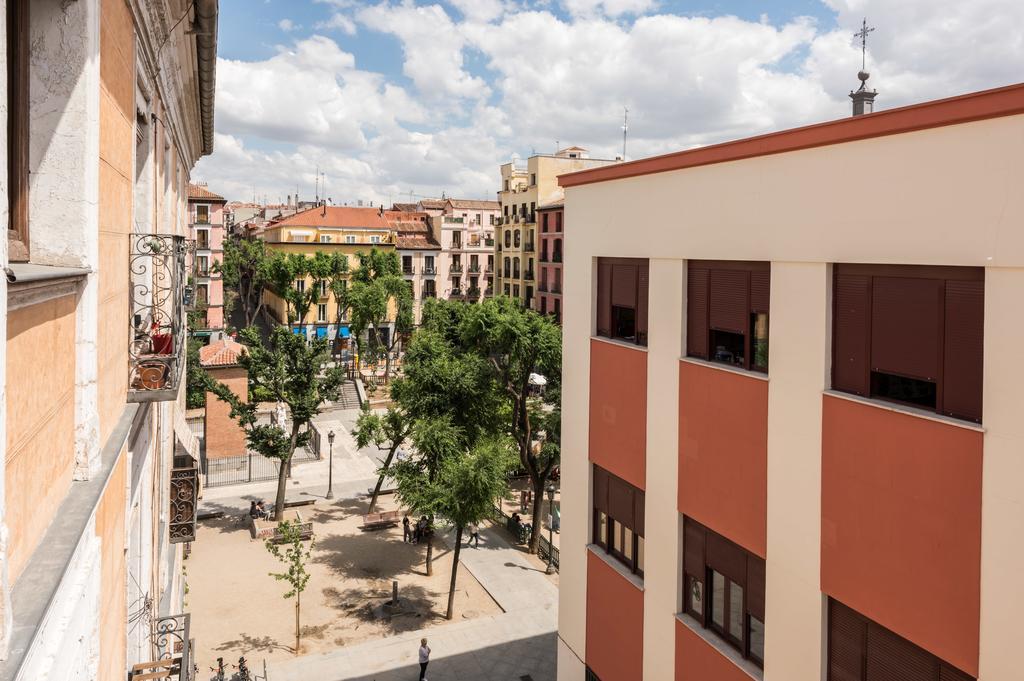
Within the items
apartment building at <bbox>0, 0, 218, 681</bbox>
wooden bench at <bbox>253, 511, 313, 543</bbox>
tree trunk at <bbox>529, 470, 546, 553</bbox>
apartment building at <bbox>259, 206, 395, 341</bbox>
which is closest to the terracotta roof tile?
wooden bench at <bbox>253, 511, 313, 543</bbox>

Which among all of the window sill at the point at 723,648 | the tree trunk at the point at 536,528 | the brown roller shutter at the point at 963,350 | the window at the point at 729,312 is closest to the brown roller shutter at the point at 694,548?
the window sill at the point at 723,648

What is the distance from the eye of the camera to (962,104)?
602 cm

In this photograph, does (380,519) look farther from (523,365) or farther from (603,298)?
(603,298)

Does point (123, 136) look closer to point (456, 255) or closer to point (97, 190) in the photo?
point (97, 190)

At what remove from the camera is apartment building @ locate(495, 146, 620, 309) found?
190 ft

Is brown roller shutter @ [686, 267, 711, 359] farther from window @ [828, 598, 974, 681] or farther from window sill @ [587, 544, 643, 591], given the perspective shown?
window sill @ [587, 544, 643, 591]

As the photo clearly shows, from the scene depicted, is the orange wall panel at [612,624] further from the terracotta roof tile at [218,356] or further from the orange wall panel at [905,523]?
the terracotta roof tile at [218,356]

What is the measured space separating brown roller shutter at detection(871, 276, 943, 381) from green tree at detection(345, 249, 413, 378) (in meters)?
47.6

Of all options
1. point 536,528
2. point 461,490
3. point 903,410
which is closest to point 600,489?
point 903,410

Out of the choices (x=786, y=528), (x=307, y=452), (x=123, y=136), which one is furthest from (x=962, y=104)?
(x=307, y=452)

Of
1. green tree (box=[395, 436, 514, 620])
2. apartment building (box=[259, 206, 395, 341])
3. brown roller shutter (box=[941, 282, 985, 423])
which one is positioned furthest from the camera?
apartment building (box=[259, 206, 395, 341])

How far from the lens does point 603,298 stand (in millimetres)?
11531

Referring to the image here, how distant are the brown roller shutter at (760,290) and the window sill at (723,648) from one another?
417 cm

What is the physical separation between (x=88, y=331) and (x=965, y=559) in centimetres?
706
